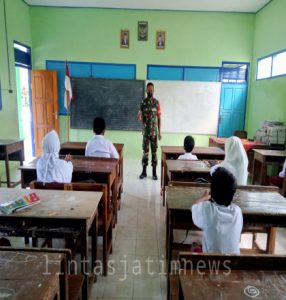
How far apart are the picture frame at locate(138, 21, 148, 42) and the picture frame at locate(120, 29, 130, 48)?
0.28 m

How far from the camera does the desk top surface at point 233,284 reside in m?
0.96

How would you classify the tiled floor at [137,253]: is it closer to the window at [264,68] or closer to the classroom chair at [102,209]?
the classroom chair at [102,209]

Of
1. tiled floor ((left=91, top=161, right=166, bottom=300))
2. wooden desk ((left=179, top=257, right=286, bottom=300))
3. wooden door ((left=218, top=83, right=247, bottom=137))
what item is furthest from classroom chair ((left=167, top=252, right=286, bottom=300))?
wooden door ((left=218, top=83, right=247, bottom=137))

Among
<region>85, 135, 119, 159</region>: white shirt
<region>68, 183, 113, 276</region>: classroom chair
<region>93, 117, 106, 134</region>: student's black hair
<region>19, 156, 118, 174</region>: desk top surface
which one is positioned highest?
<region>93, 117, 106, 134</region>: student's black hair

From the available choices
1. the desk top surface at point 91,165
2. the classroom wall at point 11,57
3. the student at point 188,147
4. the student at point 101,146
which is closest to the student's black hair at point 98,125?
the student at point 101,146

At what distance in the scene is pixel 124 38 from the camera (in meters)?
6.13

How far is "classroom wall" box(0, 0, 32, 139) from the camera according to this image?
4941 mm

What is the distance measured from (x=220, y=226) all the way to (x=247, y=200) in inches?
25.8

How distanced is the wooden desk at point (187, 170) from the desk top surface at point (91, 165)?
62 cm

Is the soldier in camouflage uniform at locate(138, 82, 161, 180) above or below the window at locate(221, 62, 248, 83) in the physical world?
below

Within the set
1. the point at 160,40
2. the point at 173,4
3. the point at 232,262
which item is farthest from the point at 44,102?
the point at 232,262

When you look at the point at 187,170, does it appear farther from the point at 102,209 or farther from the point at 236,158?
the point at 102,209

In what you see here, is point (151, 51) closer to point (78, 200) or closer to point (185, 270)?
point (78, 200)

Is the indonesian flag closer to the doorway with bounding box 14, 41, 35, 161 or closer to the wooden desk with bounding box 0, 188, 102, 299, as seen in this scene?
the doorway with bounding box 14, 41, 35, 161
